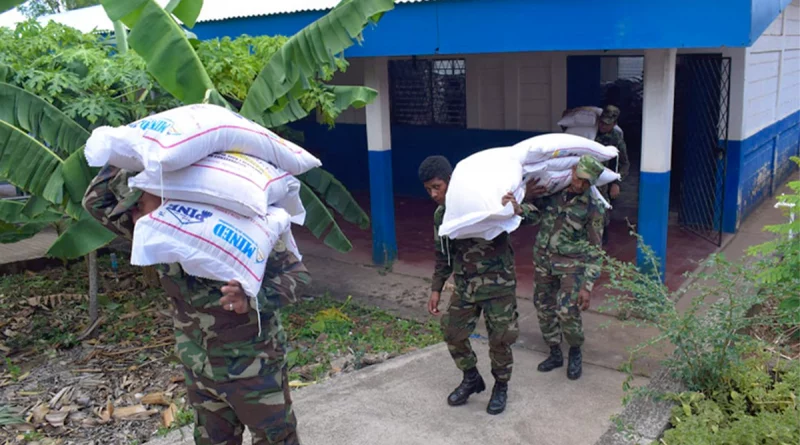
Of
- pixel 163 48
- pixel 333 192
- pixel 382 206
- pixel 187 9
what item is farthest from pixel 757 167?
pixel 163 48

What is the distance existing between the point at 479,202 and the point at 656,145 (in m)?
2.42

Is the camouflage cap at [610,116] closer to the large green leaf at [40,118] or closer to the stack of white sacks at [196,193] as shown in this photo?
the large green leaf at [40,118]

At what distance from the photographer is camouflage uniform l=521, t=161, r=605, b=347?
4.41 m

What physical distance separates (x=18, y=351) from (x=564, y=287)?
13.8 feet

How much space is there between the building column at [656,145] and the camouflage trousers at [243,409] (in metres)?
3.60

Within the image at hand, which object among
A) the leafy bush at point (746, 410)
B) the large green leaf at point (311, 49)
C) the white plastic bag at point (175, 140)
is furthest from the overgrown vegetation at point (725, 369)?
the large green leaf at point (311, 49)

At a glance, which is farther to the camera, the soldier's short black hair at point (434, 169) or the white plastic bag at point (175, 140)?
the soldier's short black hair at point (434, 169)

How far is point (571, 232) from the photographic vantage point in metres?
4.44

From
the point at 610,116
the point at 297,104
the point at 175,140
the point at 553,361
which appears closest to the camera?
the point at 175,140

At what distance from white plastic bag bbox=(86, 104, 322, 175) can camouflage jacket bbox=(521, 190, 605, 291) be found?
214 centimetres

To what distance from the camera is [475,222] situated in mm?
3697

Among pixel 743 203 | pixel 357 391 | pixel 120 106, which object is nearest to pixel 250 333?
pixel 357 391

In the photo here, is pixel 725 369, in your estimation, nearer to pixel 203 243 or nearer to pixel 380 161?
pixel 203 243

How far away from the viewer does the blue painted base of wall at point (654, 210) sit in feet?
18.1
